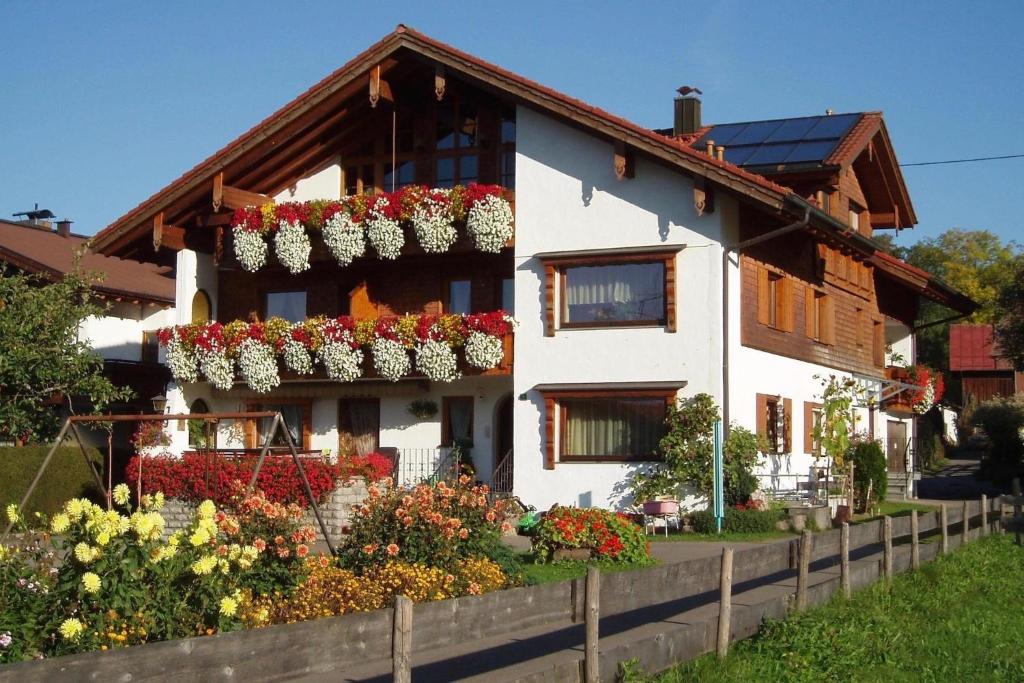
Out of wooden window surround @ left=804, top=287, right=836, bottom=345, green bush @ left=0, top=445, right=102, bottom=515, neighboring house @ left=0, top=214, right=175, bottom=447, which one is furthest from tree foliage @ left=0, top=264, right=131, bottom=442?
wooden window surround @ left=804, top=287, right=836, bottom=345

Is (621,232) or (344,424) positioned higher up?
(621,232)

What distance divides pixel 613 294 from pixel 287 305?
7784mm

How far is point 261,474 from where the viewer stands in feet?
74.5

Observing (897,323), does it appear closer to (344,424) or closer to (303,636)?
(344,424)

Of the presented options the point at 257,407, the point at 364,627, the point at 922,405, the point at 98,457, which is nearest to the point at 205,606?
the point at 364,627

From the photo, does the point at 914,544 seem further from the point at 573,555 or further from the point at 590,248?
the point at 590,248

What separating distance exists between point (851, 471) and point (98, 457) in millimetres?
14646

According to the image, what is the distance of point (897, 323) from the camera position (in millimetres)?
35844

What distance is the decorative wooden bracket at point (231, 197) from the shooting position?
1059 inches

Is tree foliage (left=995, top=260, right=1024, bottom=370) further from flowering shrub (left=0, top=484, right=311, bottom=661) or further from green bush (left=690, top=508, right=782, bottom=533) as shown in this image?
flowering shrub (left=0, top=484, right=311, bottom=661)

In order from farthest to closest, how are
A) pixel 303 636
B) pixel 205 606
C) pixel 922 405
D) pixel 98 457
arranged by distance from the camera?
pixel 922 405 < pixel 98 457 < pixel 205 606 < pixel 303 636

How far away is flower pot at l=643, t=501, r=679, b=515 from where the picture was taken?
22.2 metres

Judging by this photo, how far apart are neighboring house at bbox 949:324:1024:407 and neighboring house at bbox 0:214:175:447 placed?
39.4 metres

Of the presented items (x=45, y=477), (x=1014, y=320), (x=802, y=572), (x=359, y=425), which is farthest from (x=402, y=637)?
(x=1014, y=320)
